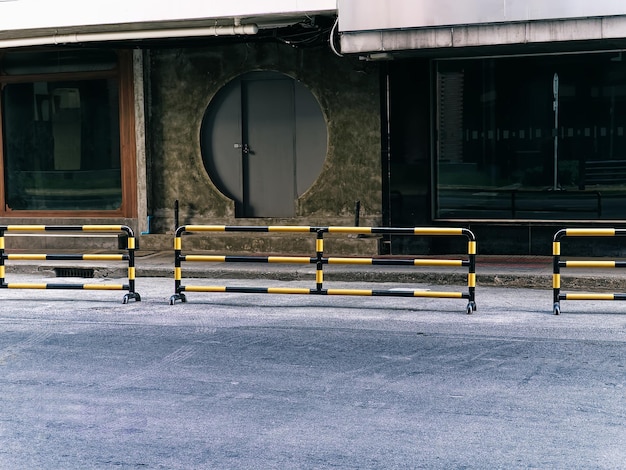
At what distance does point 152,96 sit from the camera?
1800cm

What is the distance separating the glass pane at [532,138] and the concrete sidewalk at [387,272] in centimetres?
99

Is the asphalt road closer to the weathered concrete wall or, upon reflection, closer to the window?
the weathered concrete wall

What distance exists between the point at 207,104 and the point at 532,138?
218 inches

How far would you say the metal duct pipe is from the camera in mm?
15938

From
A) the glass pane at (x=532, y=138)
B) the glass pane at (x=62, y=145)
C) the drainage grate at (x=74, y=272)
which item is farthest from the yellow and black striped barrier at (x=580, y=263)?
the glass pane at (x=62, y=145)

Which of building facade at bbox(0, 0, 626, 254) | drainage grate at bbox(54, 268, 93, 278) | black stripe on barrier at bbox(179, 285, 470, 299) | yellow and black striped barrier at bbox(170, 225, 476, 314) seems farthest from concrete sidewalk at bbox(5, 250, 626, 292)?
black stripe on barrier at bbox(179, 285, 470, 299)

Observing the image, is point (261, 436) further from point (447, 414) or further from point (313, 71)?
point (313, 71)

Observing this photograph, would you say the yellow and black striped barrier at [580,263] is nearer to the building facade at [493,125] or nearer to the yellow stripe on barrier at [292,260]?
the yellow stripe on barrier at [292,260]

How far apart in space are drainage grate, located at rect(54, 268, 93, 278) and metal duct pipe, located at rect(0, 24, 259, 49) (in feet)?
12.4

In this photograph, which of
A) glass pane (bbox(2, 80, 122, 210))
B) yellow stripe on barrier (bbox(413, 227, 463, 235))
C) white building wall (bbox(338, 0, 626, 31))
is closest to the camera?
yellow stripe on barrier (bbox(413, 227, 463, 235))

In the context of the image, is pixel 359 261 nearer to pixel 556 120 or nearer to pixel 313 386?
pixel 313 386

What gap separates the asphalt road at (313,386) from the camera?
6281mm

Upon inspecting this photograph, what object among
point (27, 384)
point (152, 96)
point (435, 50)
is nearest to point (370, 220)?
point (435, 50)

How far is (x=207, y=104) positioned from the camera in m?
17.7
